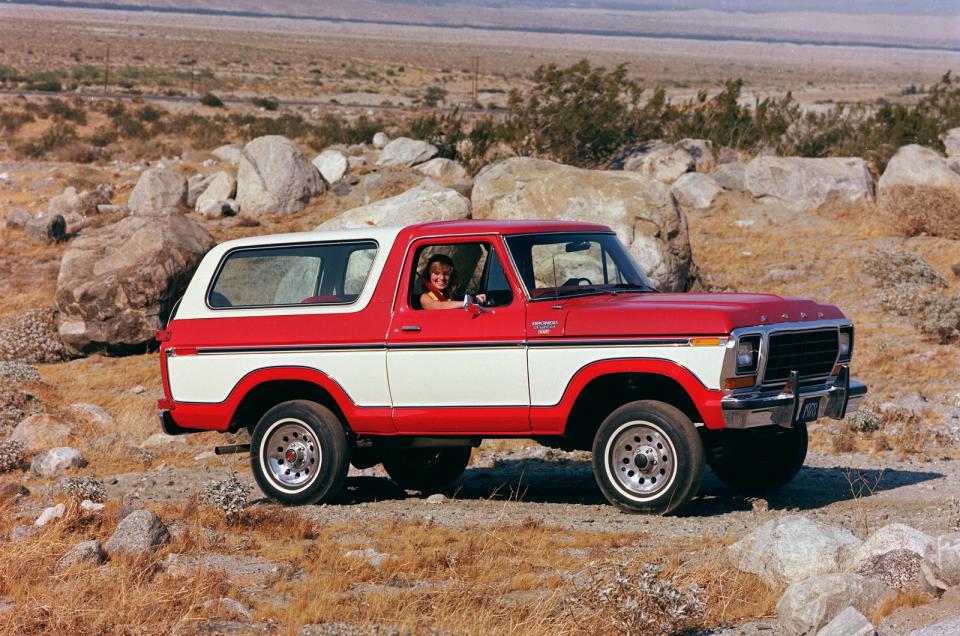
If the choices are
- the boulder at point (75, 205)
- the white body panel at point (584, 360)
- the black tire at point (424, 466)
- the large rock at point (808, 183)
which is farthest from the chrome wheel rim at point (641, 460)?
the boulder at point (75, 205)

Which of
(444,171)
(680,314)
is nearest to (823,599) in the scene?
(680,314)

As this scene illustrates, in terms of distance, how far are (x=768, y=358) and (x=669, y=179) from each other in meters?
18.6

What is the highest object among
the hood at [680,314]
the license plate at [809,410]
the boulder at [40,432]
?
the hood at [680,314]

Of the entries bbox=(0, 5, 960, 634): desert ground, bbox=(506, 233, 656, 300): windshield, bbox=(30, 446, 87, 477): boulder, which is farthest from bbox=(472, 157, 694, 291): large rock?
bbox=(506, 233, 656, 300): windshield

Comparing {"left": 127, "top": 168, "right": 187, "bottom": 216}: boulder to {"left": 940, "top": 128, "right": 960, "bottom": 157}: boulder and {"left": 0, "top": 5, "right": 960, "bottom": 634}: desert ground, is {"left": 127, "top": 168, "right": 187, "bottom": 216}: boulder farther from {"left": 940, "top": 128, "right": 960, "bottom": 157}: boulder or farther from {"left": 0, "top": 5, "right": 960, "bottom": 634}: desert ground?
{"left": 940, "top": 128, "right": 960, "bottom": 157}: boulder

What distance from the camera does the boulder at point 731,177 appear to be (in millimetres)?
25641

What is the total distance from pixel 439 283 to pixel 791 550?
3.61 metres

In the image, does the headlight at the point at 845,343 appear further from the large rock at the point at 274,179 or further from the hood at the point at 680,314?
the large rock at the point at 274,179

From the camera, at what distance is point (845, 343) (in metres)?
9.45

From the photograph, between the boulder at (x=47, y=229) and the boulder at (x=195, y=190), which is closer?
the boulder at (x=47, y=229)

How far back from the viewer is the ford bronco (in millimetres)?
8664

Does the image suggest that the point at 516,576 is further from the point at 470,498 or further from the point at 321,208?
the point at 321,208

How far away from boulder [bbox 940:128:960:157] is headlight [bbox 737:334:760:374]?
22.3 metres

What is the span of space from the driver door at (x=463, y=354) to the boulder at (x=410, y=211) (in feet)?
32.2
